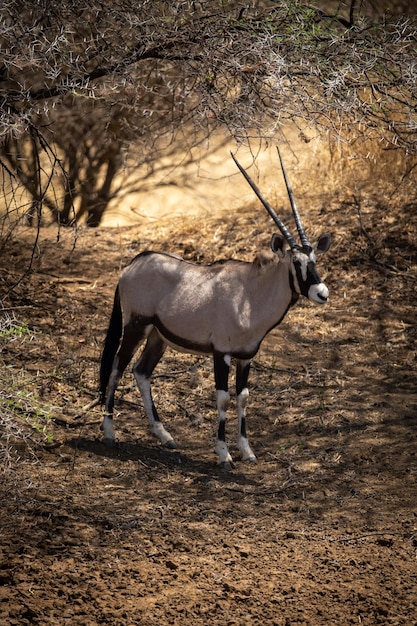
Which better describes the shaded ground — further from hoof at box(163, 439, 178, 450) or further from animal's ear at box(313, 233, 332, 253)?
animal's ear at box(313, 233, 332, 253)

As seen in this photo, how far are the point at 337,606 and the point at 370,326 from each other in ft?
14.4

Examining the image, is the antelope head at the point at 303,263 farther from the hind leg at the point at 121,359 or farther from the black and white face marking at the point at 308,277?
the hind leg at the point at 121,359

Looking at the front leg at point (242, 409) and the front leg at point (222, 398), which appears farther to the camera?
the front leg at point (242, 409)

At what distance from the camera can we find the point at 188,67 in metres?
6.41

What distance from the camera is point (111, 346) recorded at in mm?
6207

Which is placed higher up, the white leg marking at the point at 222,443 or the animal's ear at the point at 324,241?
the animal's ear at the point at 324,241

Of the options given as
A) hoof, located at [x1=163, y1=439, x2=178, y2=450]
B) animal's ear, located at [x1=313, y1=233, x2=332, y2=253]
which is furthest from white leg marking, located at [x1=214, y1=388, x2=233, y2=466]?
animal's ear, located at [x1=313, y1=233, x2=332, y2=253]

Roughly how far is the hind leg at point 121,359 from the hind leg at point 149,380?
0.15 meters

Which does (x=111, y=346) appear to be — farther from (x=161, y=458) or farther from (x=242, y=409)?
(x=242, y=409)

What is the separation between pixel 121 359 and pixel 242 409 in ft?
2.77

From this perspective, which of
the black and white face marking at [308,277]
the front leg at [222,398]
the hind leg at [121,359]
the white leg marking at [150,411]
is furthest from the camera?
the white leg marking at [150,411]

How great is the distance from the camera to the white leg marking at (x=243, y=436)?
5922mm

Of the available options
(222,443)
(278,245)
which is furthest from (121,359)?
(278,245)

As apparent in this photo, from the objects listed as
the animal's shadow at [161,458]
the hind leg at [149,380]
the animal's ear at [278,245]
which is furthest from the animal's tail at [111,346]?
the animal's ear at [278,245]
